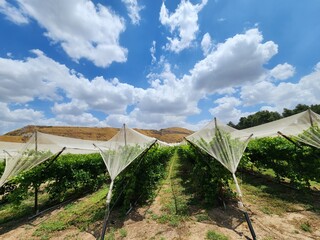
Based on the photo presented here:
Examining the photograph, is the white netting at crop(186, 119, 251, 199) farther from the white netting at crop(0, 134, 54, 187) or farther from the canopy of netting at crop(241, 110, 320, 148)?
the white netting at crop(0, 134, 54, 187)

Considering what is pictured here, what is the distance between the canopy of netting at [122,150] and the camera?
5.53 meters

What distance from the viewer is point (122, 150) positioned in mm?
5906

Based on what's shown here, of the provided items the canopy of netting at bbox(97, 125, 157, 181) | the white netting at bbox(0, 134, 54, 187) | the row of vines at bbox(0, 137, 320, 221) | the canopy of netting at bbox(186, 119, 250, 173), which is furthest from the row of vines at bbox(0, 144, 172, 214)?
the canopy of netting at bbox(186, 119, 250, 173)

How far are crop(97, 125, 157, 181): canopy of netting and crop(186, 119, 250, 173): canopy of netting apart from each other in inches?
66.5

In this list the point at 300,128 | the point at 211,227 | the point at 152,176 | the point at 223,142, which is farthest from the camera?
the point at 152,176

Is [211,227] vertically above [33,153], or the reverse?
[33,153]

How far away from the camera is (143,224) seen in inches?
213

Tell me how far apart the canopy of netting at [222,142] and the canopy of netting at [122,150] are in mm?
1689

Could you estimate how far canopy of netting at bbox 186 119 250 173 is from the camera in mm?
5383

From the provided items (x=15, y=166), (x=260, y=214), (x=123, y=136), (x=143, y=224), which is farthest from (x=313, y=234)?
(x=15, y=166)

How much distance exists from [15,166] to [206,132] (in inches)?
233

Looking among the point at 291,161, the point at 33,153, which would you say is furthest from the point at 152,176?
the point at 291,161

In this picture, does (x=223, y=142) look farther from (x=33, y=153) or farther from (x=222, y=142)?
(x=33, y=153)

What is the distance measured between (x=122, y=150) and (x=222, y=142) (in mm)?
2859
